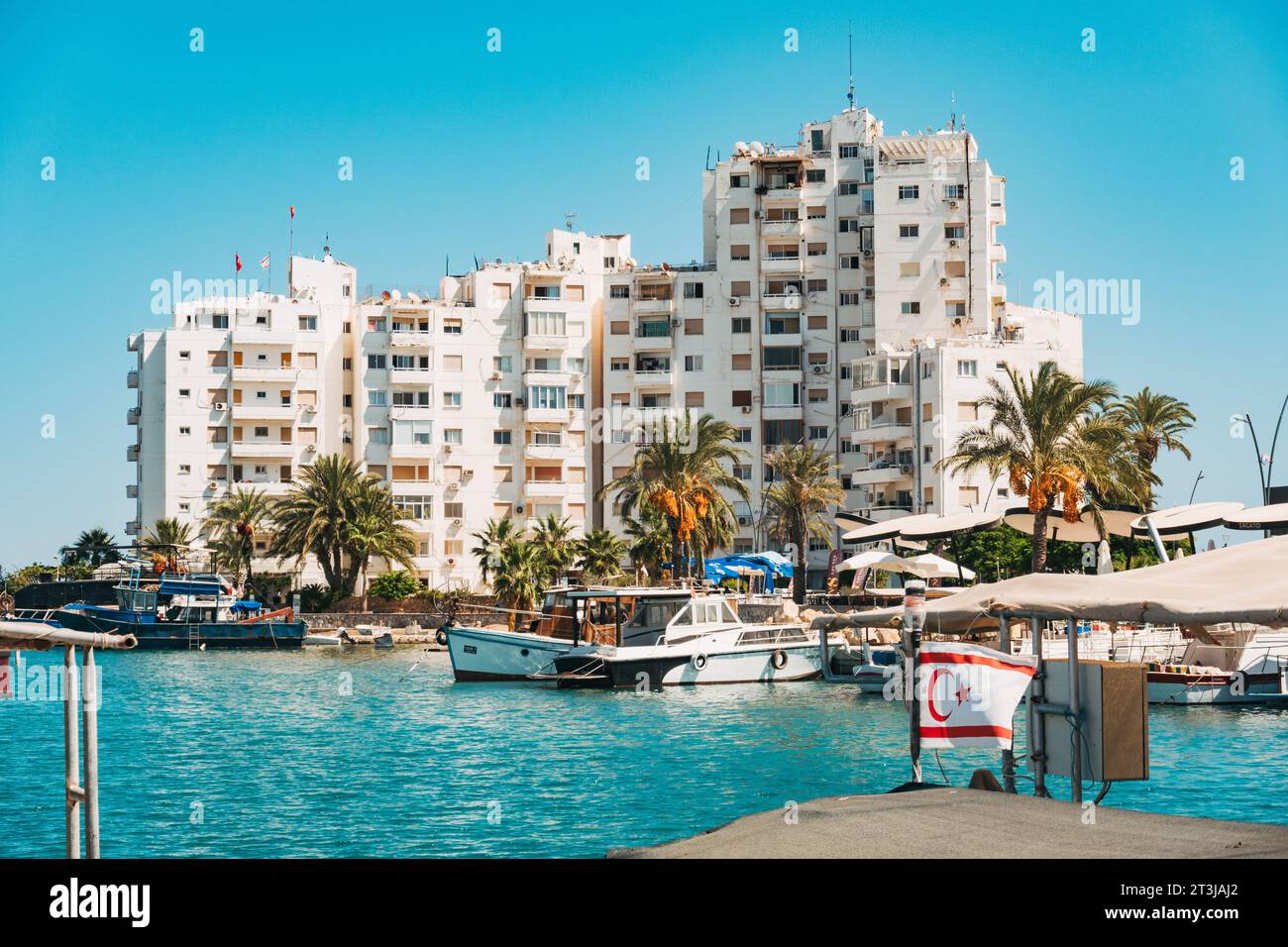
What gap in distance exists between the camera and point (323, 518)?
88.6 metres

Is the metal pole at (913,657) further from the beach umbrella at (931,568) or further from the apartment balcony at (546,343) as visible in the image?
the apartment balcony at (546,343)

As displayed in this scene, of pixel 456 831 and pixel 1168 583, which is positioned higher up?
pixel 1168 583

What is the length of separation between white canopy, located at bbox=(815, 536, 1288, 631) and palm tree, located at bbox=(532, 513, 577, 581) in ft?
228

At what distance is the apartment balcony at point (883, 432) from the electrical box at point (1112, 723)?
77023mm

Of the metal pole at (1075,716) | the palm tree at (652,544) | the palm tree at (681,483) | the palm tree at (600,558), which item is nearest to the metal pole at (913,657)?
Result: the metal pole at (1075,716)

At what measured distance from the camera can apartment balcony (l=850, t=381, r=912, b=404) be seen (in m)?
89.5

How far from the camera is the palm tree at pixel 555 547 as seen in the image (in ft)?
277

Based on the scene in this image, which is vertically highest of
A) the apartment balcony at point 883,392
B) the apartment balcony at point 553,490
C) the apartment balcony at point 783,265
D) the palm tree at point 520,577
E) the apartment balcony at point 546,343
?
the apartment balcony at point 783,265

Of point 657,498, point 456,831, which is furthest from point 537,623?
point 456,831

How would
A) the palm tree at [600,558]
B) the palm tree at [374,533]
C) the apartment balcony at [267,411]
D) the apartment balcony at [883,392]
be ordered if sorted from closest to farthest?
the palm tree at [600,558], the palm tree at [374,533], the apartment balcony at [883,392], the apartment balcony at [267,411]

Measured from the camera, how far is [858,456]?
96.5 metres

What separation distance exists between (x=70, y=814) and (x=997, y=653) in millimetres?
7755

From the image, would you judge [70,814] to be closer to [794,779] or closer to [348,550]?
[794,779]

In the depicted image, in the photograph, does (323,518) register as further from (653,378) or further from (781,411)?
(781,411)
